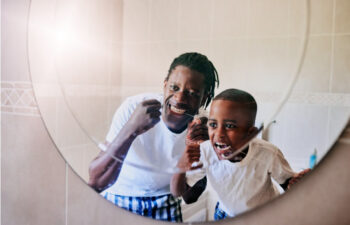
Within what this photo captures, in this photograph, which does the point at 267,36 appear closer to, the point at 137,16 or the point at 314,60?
the point at 314,60

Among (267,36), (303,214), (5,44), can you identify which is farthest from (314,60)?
(5,44)

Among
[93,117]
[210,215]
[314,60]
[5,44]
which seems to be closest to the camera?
[314,60]

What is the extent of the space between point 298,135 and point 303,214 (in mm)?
190

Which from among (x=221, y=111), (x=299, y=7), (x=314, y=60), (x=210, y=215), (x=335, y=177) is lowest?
(x=210, y=215)

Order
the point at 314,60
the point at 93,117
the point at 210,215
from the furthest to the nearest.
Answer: the point at 93,117 < the point at 210,215 < the point at 314,60

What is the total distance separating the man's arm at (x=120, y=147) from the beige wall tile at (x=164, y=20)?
0.16 m

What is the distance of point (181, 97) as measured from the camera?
0.79 meters

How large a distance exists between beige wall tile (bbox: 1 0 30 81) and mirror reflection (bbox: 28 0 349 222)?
168 millimetres

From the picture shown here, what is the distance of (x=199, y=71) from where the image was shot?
77cm

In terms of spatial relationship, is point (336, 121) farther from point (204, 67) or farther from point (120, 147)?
point (120, 147)

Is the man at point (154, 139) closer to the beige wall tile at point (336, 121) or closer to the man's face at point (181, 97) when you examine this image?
the man's face at point (181, 97)

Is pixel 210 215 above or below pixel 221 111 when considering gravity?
below

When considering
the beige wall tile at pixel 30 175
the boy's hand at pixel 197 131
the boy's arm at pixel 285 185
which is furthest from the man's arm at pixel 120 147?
the boy's arm at pixel 285 185

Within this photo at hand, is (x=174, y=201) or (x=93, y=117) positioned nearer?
(x=174, y=201)
